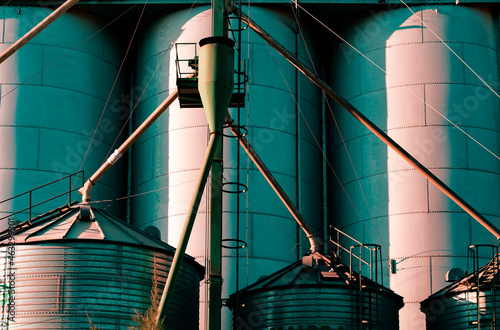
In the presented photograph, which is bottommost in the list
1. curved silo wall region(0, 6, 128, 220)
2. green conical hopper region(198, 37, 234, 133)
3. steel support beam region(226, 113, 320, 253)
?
steel support beam region(226, 113, 320, 253)

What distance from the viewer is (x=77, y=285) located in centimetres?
2205

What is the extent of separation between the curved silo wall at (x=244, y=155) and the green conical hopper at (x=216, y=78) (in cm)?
1128

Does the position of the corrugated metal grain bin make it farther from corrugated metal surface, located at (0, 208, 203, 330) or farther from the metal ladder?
corrugated metal surface, located at (0, 208, 203, 330)

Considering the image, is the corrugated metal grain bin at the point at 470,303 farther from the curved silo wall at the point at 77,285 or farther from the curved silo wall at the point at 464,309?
the curved silo wall at the point at 77,285

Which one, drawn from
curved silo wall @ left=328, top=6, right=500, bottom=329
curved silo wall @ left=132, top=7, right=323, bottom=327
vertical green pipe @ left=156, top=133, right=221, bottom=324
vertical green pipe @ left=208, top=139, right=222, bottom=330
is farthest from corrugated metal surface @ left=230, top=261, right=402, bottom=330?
curved silo wall @ left=328, top=6, right=500, bottom=329

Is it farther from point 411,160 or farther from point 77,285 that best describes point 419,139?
point 77,285

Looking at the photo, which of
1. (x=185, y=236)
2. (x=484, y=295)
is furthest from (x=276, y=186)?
(x=185, y=236)

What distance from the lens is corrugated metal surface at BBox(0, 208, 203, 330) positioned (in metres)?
21.8

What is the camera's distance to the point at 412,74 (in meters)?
34.9

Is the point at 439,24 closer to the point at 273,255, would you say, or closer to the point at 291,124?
the point at 291,124

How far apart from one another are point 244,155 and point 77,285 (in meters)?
12.5

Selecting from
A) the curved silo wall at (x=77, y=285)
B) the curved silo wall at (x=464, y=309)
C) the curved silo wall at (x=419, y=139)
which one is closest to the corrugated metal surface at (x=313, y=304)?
the curved silo wall at (x=464, y=309)

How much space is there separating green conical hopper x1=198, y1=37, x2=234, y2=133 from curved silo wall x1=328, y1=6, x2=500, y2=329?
14.3 m

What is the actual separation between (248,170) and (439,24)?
9.38 m
